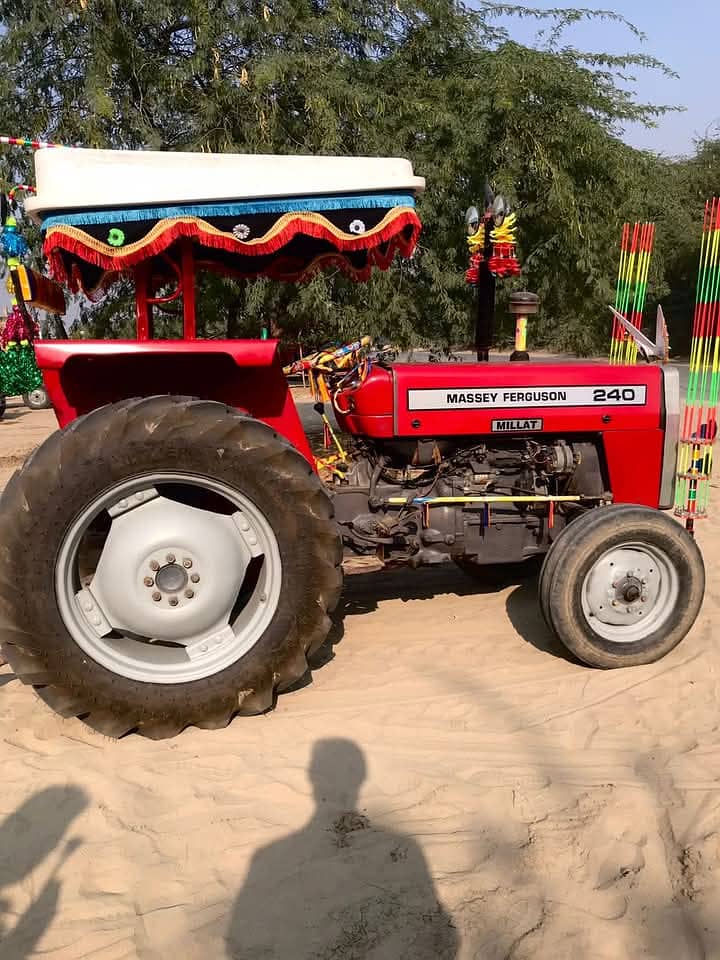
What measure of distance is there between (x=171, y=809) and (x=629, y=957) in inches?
53.0

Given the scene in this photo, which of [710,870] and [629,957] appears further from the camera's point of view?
[710,870]

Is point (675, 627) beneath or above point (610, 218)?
beneath

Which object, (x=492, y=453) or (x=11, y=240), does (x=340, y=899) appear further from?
(x=11, y=240)

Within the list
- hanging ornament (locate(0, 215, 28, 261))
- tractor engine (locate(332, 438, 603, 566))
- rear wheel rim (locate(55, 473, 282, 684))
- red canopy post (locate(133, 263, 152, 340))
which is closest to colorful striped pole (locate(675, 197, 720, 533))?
tractor engine (locate(332, 438, 603, 566))

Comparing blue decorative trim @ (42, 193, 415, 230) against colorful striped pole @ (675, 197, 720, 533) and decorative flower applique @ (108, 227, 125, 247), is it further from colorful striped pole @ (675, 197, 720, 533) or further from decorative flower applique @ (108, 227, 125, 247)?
colorful striped pole @ (675, 197, 720, 533)

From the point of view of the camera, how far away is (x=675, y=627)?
3.12 m

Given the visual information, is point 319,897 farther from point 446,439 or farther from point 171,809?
point 446,439

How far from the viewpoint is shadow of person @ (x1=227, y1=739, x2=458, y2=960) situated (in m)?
1.76

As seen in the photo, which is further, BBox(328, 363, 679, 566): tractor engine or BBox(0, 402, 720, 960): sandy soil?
BBox(328, 363, 679, 566): tractor engine

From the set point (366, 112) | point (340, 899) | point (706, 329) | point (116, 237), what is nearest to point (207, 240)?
point (116, 237)

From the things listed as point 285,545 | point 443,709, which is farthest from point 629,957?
point 285,545

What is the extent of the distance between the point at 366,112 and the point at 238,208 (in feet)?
16.1

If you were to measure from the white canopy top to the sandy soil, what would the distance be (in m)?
1.93

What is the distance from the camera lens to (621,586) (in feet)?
10.1
